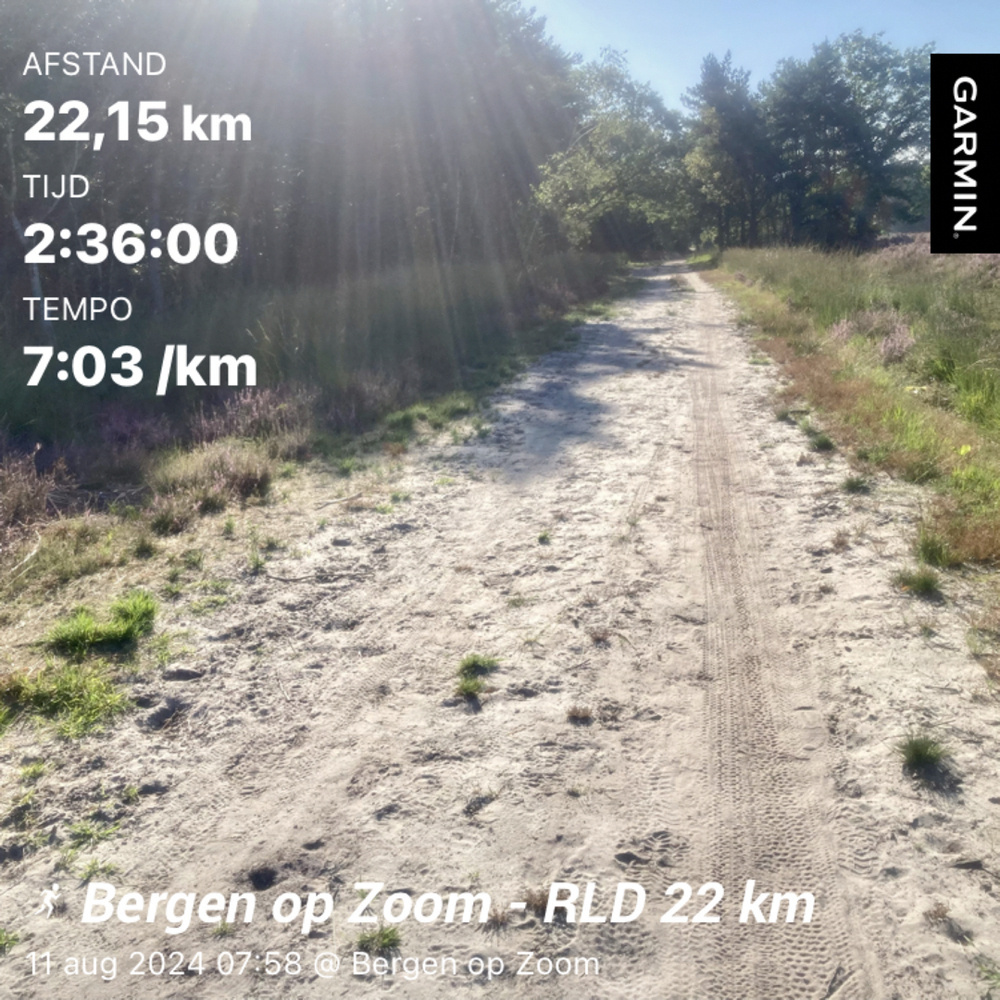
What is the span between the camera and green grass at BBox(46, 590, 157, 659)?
4.25 metres

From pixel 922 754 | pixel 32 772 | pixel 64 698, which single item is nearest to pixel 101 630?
pixel 64 698

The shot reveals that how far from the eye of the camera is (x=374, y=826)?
2939 millimetres

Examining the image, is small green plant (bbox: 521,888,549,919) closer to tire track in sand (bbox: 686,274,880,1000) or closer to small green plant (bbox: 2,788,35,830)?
tire track in sand (bbox: 686,274,880,1000)

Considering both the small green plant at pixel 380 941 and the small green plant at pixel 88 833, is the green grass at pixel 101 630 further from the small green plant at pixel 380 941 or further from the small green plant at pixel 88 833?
the small green plant at pixel 380 941

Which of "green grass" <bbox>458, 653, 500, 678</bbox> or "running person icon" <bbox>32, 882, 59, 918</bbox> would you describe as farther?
"green grass" <bbox>458, 653, 500, 678</bbox>

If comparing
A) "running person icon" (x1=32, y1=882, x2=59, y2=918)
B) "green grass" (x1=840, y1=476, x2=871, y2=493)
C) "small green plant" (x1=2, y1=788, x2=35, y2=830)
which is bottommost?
"running person icon" (x1=32, y1=882, x2=59, y2=918)

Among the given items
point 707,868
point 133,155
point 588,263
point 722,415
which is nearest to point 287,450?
point 722,415

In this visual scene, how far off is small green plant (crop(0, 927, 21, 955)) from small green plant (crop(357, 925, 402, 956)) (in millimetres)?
1111

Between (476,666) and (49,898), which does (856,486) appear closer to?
(476,666)

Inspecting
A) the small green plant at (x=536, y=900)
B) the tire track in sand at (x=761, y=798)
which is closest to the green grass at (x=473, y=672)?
the tire track in sand at (x=761, y=798)

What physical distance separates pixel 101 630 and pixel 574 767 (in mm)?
2780

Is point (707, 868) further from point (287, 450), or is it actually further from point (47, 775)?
point (287, 450)

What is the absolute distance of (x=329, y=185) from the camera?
22312 mm

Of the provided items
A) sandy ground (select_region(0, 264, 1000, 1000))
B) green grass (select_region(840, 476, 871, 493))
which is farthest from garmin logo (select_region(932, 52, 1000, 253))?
sandy ground (select_region(0, 264, 1000, 1000))
